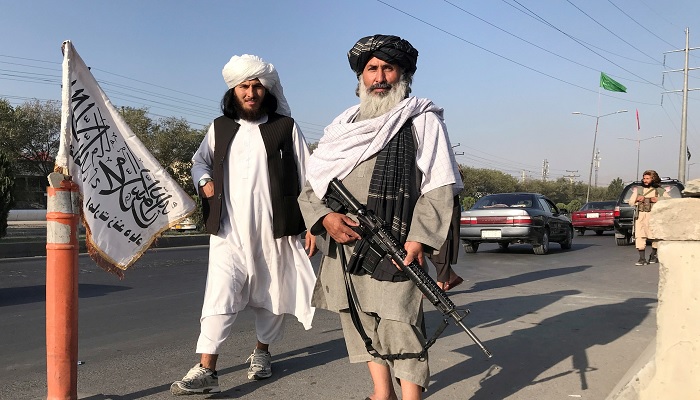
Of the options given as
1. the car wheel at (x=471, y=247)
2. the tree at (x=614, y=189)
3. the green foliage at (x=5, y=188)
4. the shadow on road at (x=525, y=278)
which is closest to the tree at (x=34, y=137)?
the green foliage at (x=5, y=188)

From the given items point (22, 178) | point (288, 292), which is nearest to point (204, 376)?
point (288, 292)

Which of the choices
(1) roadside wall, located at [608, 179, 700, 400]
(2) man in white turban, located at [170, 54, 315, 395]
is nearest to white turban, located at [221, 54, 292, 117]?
(2) man in white turban, located at [170, 54, 315, 395]

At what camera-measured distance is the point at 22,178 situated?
3781cm

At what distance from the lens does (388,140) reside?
9.03ft

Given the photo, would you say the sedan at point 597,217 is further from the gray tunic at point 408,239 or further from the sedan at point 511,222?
the gray tunic at point 408,239

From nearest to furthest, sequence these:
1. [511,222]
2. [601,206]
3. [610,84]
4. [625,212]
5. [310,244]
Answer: [310,244]
[511,222]
[625,212]
[601,206]
[610,84]

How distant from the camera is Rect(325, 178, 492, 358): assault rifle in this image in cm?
258

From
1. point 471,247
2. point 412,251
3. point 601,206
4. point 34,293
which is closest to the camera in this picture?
point 412,251

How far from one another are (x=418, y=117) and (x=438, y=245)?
1.98 feet

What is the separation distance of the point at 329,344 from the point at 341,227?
2.27 metres

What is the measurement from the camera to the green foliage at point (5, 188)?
13664 millimetres

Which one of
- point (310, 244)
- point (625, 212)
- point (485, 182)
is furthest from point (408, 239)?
point (485, 182)

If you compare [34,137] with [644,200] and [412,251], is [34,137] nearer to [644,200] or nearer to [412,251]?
[644,200]

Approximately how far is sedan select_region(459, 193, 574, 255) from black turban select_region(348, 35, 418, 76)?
33.6 feet
